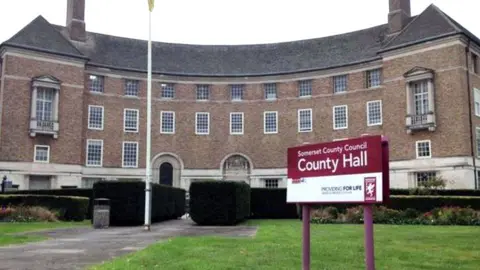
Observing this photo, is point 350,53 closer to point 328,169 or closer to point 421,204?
point 421,204

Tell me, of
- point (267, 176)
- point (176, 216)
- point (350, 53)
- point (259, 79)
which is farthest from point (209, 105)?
point (176, 216)

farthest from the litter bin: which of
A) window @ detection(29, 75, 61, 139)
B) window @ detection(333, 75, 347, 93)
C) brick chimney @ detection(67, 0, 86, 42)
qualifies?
brick chimney @ detection(67, 0, 86, 42)

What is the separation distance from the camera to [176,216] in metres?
31.3

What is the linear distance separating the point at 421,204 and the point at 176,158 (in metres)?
28.6

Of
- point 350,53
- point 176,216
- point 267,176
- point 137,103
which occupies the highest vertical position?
point 350,53

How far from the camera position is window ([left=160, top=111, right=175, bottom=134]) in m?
49.3

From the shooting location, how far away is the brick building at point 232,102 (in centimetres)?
4050

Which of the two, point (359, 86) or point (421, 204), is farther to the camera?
point (359, 86)

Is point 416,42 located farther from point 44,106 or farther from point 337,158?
point 337,158

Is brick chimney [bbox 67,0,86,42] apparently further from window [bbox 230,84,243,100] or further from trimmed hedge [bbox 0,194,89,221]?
trimmed hedge [bbox 0,194,89,221]

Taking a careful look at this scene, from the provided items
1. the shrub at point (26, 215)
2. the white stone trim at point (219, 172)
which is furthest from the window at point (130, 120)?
the shrub at point (26, 215)

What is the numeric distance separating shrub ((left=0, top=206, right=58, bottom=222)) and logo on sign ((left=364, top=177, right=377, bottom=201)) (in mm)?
21675

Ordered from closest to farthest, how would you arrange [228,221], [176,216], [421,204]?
[228,221], [421,204], [176,216]

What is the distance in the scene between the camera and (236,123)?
50.2 meters
